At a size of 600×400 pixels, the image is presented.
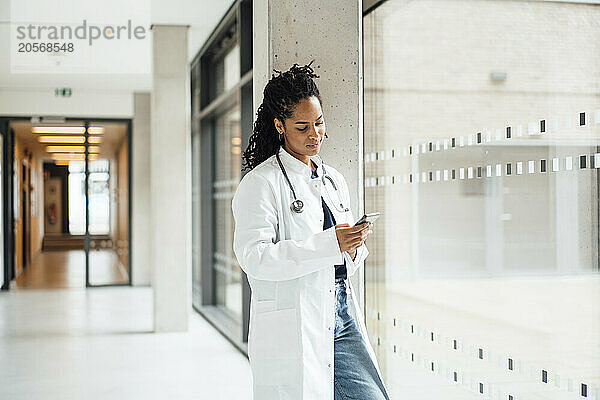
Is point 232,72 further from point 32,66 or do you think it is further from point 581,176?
point 581,176

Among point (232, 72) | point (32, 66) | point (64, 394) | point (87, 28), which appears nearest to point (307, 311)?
point (64, 394)

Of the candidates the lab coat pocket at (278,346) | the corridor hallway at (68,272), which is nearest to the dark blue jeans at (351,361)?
the lab coat pocket at (278,346)

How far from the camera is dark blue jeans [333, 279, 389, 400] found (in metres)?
2.75

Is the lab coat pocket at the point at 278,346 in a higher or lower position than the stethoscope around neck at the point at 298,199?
lower

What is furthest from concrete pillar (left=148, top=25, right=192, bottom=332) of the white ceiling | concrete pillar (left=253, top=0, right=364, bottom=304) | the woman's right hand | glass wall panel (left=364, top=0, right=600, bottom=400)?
the woman's right hand

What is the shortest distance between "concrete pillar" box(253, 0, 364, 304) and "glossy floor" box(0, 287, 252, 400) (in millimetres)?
2396

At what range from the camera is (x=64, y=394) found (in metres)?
5.44

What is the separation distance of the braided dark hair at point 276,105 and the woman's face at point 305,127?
2 cm

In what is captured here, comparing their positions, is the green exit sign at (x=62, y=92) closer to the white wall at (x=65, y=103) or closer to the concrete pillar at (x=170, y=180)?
the white wall at (x=65, y=103)

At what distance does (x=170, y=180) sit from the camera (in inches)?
318

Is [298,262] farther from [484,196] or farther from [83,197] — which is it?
[83,197]

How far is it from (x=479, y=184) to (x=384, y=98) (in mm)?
1084

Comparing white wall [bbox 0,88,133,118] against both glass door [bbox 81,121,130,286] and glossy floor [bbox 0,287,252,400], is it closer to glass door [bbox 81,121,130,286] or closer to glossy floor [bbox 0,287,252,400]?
glass door [bbox 81,121,130,286]

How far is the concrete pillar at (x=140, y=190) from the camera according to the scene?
12.9 meters
